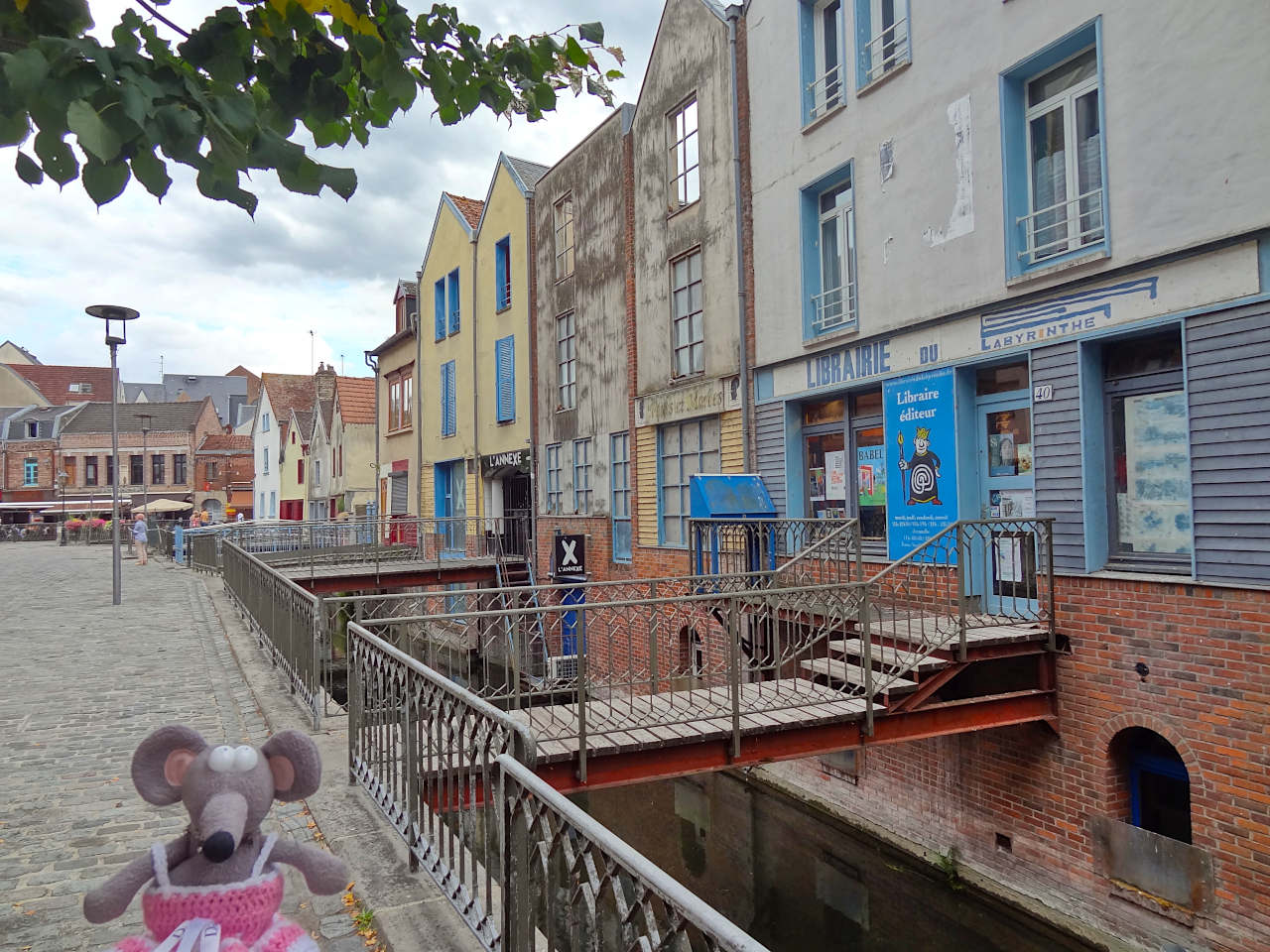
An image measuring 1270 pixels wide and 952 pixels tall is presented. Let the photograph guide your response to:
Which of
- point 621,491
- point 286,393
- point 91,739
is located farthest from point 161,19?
point 286,393

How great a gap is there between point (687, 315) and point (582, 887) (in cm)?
1221

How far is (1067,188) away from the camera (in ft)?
27.0

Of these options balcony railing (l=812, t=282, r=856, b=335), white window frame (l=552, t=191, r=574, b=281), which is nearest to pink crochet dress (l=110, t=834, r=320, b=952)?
balcony railing (l=812, t=282, r=856, b=335)

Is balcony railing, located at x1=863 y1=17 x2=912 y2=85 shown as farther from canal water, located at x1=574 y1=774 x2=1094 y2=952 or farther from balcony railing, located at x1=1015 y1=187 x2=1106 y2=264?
canal water, located at x1=574 y1=774 x2=1094 y2=952

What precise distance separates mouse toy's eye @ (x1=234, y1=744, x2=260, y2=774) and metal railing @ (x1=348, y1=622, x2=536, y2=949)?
92 cm

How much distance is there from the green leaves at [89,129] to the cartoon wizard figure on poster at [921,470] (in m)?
8.49

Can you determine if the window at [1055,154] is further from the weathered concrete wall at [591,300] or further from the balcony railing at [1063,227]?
the weathered concrete wall at [591,300]

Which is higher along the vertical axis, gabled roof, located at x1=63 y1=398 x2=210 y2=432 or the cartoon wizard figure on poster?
gabled roof, located at x1=63 y1=398 x2=210 y2=432

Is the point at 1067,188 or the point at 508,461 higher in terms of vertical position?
the point at 1067,188

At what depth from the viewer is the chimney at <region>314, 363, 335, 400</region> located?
42625 mm

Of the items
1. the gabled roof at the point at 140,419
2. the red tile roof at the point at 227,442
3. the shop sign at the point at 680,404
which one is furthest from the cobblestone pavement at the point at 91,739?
the gabled roof at the point at 140,419

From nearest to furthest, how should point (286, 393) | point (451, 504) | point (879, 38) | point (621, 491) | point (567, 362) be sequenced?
1. point (879, 38)
2. point (621, 491)
3. point (567, 362)
4. point (451, 504)
5. point (286, 393)

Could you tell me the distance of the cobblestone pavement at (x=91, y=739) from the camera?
4.40 metres

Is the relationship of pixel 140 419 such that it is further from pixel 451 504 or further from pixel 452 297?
pixel 452 297
